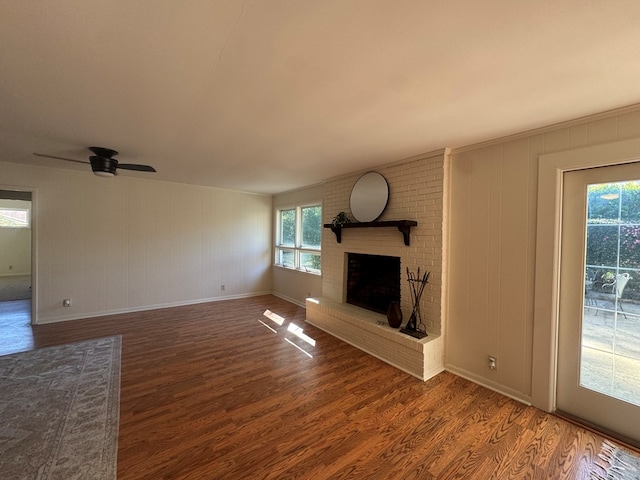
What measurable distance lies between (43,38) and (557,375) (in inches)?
158

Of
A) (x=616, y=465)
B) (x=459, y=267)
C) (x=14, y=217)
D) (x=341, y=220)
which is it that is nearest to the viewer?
(x=616, y=465)

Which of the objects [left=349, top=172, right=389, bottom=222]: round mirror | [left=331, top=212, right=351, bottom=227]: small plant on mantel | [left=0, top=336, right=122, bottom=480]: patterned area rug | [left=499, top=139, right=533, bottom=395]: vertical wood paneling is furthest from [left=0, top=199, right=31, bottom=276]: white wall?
[left=499, top=139, right=533, bottom=395]: vertical wood paneling

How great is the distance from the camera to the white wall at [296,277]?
4.98m

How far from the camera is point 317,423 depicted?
200cm

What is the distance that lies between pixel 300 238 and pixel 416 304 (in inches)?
122

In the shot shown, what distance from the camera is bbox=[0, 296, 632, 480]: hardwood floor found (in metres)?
1.63

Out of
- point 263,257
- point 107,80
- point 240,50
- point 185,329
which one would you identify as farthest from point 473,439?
point 263,257

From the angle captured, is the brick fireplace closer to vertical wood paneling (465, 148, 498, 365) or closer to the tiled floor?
vertical wood paneling (465, 148, 498, 365)

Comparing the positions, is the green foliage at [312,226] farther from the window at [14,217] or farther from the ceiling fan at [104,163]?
the window at [14,217]

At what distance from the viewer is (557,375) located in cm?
218

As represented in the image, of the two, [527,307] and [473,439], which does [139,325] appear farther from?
[527,307]

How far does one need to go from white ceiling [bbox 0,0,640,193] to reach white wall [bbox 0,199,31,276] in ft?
28.1

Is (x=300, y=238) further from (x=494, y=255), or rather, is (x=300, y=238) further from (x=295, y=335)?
(x=494, y=255)

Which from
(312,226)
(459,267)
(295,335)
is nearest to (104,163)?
(295,335)
